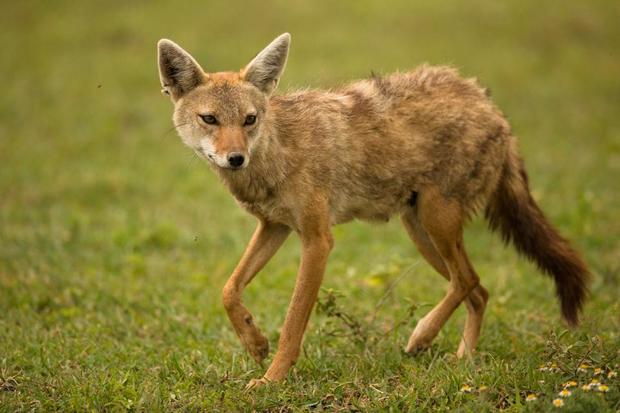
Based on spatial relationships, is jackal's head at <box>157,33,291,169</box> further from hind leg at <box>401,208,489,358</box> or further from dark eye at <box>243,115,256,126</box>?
hind leg at <box>401,208,489,358</box>

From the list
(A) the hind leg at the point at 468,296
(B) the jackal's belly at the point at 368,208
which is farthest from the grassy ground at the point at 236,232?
(B) the jackal's belly at the point at 368,208

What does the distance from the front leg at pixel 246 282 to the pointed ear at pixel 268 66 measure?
0.98 metres

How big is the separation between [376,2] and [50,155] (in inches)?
392

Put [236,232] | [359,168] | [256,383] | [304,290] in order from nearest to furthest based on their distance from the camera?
1. [256,383]
2. [304,290]
3. [359,168]
4. [236,232]

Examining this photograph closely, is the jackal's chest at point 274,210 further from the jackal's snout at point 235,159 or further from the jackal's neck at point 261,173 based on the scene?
the jackal's snout at point 235,159

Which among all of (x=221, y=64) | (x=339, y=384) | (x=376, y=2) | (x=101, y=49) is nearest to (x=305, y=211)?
(x=339, y=384)

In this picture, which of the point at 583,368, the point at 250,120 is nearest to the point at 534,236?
the point at 583,368

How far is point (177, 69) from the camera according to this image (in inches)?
215

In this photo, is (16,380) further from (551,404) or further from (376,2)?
(376,2)

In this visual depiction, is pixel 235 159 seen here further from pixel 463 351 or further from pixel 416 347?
pixel 463 351

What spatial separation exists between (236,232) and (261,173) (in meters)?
4.05

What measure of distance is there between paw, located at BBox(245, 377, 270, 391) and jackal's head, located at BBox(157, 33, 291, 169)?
135 cm

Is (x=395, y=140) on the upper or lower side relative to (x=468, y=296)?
upper

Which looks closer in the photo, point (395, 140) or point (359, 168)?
point (359, 168)
